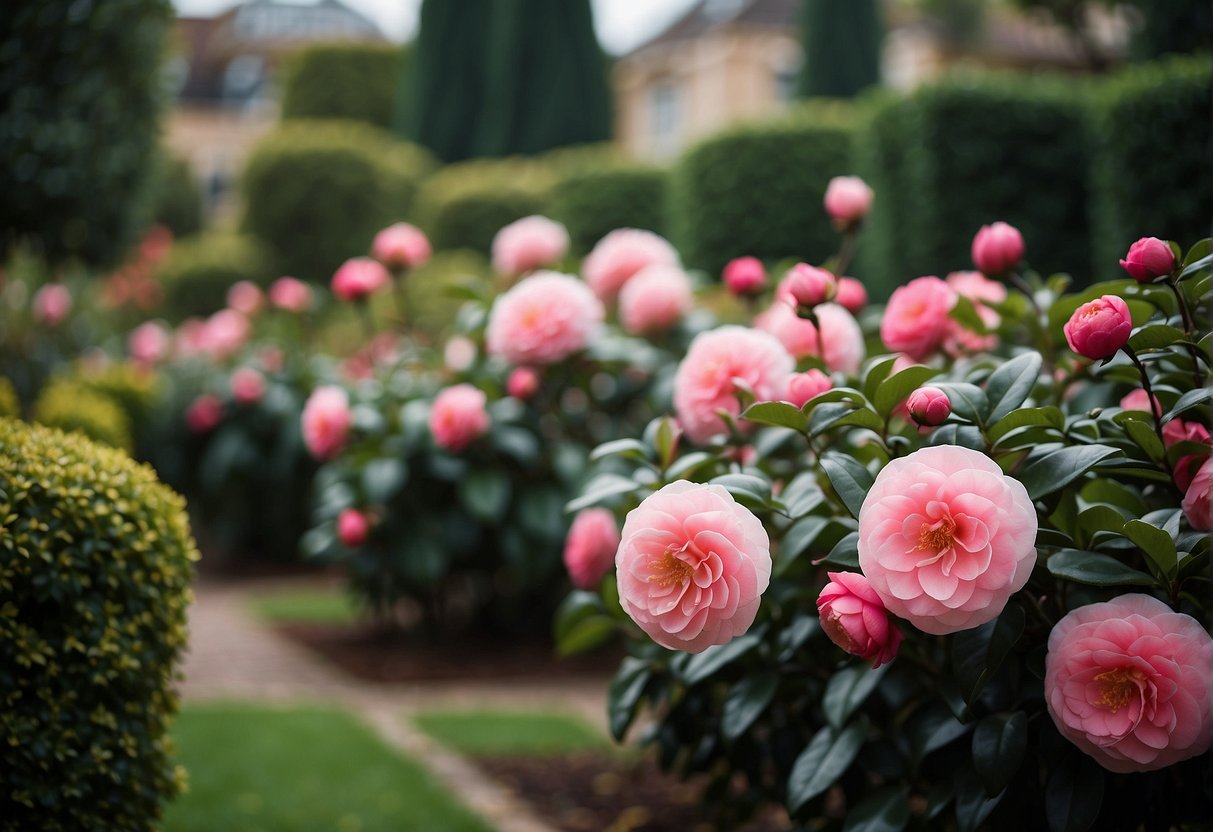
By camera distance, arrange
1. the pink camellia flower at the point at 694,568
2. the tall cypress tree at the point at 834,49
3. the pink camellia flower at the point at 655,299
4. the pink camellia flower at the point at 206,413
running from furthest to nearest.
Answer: the tall cypress tree at the point at 834,49
the pink camellia flower at the point at 206,413
the pink camellia flower at the point at 655,299
the pink camellia flower at the point at 694,568

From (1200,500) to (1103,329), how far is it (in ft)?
→ 1.00

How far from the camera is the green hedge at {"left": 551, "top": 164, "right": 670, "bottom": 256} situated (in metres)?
9.13

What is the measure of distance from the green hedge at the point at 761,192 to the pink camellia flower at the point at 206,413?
320cm

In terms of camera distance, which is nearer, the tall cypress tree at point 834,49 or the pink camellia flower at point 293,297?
the pink camellia flower at point 293,297

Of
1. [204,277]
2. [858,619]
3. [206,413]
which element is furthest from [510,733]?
[204,277]

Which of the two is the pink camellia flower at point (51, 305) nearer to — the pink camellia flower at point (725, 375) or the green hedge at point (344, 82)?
the pink camellia flower at point (725, 375)

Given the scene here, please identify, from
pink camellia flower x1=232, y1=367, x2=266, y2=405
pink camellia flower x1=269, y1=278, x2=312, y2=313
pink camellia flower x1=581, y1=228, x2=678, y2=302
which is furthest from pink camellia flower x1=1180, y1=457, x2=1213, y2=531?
pink camellia flower x1=232, y1=367, x2=266, y2=405

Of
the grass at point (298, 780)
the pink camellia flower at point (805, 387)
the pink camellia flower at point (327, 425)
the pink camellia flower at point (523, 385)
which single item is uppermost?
the pink camellia flower at point (805, 387)

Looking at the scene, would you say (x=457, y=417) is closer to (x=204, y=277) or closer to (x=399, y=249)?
(x=399, y=249)

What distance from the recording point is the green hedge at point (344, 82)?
1802 cm

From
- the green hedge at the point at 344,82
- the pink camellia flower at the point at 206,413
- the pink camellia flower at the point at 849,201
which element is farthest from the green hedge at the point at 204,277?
the pink camellia flower at the point at 849,201

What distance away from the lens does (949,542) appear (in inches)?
58.1

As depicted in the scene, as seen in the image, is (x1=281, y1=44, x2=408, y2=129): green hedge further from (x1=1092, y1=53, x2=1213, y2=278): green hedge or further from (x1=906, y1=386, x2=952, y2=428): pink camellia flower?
(x1=906, y1=386, x2=952, y2=428): pink camellia flower

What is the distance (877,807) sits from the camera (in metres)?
1.91
